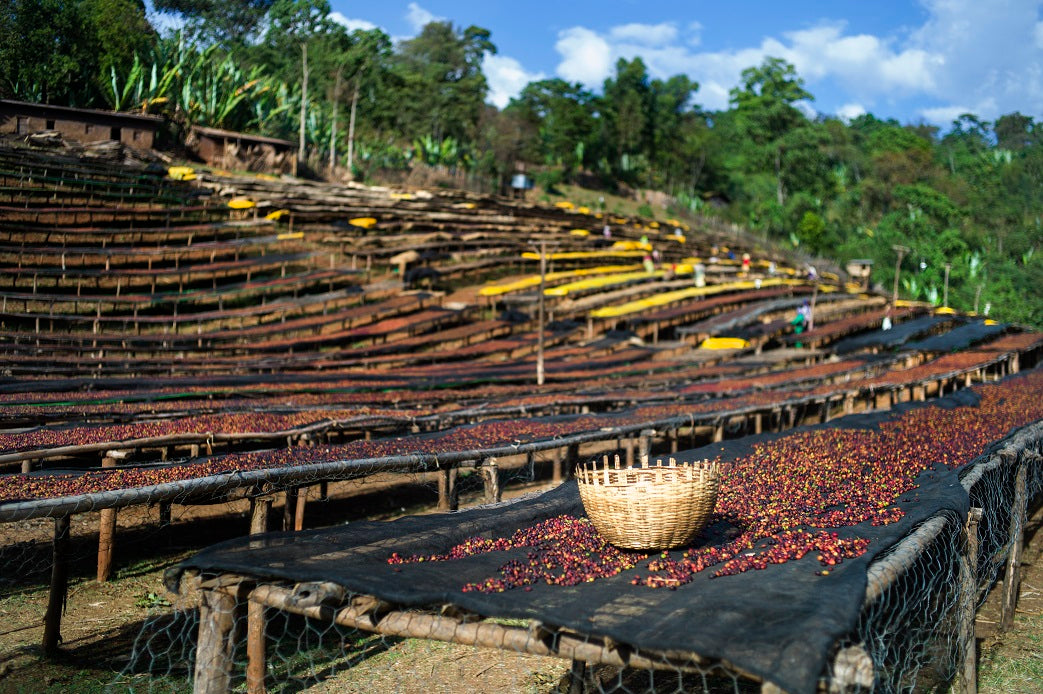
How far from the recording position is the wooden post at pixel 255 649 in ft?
24.9

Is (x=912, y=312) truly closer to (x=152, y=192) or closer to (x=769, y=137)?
(x=152, y=192)

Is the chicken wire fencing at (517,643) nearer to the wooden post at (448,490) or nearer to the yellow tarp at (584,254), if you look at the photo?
the wooden post at (448,490)

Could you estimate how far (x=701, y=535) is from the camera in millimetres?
8242

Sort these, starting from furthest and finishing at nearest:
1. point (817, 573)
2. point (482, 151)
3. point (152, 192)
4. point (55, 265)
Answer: point (482, 151), point (152, 192), point (55, 265), point (817, 573)

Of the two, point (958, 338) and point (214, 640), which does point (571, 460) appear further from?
point (958, 338)

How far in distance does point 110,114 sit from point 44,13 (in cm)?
555

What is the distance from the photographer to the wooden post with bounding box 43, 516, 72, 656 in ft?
32.2

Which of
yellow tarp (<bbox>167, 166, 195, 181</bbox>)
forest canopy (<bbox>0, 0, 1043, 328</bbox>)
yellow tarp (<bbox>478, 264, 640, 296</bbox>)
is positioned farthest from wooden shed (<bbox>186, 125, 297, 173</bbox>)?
yellow tarp (<bbox>478, 264, 640, 296</bbox>)

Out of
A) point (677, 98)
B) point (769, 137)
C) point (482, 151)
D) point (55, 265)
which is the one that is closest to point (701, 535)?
point (55, 265)

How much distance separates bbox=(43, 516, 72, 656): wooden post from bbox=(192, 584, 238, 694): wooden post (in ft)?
12.7

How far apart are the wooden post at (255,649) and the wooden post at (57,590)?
307 centimetres

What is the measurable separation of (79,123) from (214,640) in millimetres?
45761

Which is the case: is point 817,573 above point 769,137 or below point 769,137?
below

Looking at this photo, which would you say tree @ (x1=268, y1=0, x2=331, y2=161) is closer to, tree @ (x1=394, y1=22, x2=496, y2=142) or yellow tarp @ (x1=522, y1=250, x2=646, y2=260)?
tree @ (x1=394, y1=22, x2=496, y2=142)
